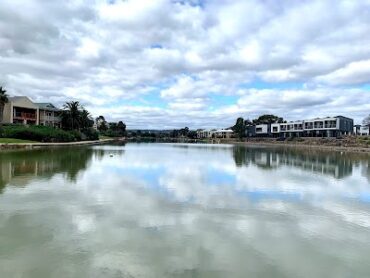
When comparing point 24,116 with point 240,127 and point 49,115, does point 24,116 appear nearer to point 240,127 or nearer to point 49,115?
point 49,115

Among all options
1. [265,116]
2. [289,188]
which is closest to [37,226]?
[289,188]

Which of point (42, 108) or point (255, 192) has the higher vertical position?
point (42, 108)

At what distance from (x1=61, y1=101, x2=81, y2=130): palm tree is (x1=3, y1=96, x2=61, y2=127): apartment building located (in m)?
3.51

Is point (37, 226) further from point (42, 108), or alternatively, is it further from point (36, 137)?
point (42, 108)

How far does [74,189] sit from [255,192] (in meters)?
8.58

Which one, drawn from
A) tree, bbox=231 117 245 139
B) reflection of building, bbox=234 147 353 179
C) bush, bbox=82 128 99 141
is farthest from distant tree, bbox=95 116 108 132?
reflection of building, bbox=234 147 353 179

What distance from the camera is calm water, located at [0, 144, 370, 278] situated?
8.66m

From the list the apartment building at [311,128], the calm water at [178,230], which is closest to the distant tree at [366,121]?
the apartment building at [311,128]

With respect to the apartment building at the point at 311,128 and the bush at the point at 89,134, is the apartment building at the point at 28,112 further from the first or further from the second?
the apartment building at the point at 311,128

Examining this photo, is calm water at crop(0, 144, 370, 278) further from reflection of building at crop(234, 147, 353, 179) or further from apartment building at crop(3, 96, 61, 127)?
apartment building at crop(3, 96, 61, 127)

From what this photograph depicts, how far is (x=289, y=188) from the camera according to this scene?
70.0ft

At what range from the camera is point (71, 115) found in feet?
325

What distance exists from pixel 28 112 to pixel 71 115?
1072cm

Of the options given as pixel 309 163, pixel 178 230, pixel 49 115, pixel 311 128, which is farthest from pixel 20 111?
pixel 311 128
